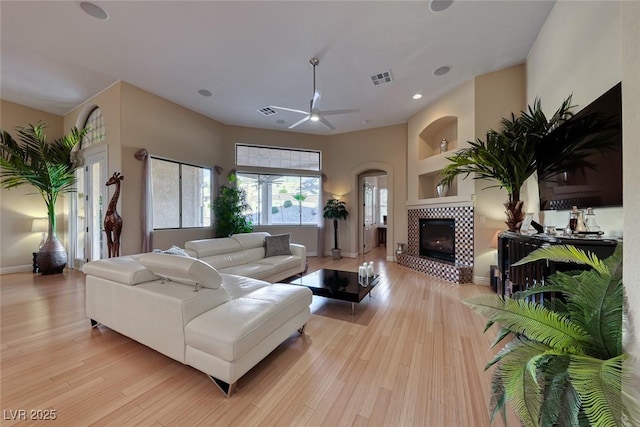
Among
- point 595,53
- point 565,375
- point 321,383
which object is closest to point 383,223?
point 595,53

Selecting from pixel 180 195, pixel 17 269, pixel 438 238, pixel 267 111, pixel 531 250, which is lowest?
pixel 17 269

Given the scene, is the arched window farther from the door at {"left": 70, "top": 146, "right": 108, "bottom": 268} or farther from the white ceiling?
the white ceiling

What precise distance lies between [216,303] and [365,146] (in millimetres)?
5754

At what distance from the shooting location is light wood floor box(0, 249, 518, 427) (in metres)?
1.46

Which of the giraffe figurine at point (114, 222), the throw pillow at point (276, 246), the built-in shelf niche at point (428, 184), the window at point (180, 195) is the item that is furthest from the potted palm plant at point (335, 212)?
the giraffe figurine at point (114, 222)

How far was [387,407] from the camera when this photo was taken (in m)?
1.53

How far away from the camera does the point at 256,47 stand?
329 cm

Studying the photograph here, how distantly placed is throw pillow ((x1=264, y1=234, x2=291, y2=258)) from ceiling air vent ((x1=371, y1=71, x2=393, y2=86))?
3.23 metres

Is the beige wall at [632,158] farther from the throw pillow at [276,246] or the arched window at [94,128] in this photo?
the arched window at [94,128]

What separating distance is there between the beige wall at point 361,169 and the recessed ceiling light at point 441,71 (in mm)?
2139

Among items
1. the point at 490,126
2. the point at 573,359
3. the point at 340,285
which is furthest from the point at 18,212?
the point at 490,126

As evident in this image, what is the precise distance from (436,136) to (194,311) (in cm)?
584

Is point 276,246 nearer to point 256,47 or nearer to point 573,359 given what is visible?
point 256,47

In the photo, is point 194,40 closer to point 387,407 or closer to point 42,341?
point 42,341
